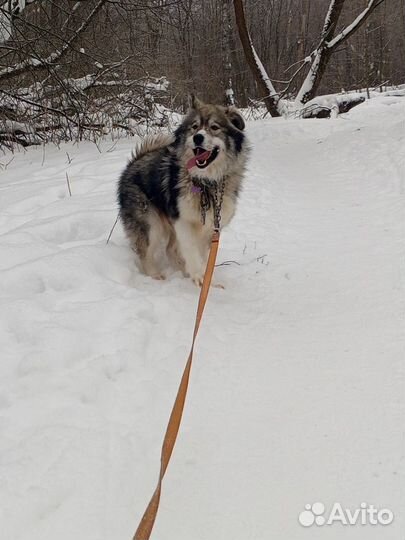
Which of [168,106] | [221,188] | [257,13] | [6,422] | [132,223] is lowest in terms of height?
[6,422]

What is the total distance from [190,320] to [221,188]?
107cm

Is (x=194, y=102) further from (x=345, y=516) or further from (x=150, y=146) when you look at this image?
(x=345, y=516)

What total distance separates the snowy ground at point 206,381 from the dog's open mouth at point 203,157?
955mm

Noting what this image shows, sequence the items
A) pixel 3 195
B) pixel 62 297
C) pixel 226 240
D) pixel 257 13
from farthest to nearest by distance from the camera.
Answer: pixel 257 13 → pixel 3 195 → pixel 226 240 → pixel 62 297

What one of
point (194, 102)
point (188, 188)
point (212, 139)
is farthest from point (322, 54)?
point (188, 188)

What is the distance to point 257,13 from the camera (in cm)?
2367

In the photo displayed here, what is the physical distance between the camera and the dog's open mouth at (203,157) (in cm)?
344

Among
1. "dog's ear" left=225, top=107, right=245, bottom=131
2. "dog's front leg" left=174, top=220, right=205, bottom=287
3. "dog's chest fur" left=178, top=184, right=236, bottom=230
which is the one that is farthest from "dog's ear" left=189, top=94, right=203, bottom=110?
"dog's front leg" left=174, top=220, right=205, bottom=287

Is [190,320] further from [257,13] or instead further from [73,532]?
[257,13]

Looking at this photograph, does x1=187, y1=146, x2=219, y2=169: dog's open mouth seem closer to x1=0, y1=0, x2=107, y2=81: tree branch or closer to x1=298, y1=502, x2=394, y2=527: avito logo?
x1=298, y1=502, x2=394, y2=527: avito logo

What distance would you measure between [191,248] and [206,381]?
1.39 m

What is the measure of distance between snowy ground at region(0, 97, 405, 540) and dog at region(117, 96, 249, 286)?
0.81 feet

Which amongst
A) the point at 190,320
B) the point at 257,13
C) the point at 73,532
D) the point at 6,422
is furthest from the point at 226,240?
the point at 257,13

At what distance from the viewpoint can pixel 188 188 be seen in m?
3.54
